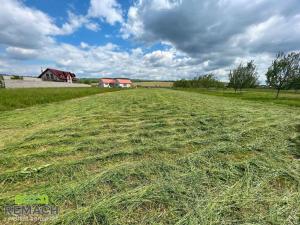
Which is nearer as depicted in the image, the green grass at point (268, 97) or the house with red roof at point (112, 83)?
the green grass at point (268, 97)

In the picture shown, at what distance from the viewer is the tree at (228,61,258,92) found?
36875mm

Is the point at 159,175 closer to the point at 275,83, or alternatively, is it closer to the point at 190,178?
the point at 190,178

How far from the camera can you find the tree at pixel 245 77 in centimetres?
3688

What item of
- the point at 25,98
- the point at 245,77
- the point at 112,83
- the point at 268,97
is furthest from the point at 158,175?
the point at 112,83

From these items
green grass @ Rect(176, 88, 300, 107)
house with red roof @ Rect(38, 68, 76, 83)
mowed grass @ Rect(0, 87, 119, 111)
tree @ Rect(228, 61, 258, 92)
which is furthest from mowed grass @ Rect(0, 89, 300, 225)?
house with red roof @ Rect(38, 68, 76, 83)

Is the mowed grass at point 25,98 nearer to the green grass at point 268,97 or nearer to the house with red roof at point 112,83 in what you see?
the green grass at point 268,97

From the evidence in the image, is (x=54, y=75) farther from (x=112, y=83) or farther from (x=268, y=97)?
(x=268, y=97)

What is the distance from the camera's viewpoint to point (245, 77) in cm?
3722

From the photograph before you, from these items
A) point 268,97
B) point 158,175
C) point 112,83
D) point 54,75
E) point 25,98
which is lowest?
point 158,175

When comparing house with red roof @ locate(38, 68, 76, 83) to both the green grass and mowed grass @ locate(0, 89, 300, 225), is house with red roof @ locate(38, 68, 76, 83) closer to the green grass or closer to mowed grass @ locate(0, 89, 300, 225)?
the green grass

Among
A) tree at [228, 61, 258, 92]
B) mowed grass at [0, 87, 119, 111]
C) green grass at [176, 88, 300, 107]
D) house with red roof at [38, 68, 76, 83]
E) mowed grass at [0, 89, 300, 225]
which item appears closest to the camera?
mowed grass at [0, 89, 300, 225]

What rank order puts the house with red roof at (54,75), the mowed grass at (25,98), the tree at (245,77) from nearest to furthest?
1. the mowed grass at (25,98)
2. the tree at (245,77)
3. the house with red roof at (54,75)

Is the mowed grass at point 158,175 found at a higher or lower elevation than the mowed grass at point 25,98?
lower

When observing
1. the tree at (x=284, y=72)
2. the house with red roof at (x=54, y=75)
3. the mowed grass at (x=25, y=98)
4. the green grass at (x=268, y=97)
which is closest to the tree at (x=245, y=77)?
the green grass at (x=268, y=97)
